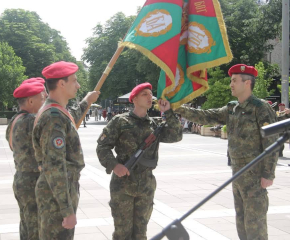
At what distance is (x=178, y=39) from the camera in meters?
4.08

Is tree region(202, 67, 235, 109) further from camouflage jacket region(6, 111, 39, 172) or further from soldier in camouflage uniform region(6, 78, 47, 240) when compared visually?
camouflage jacket region(6, 111, 39, 172)

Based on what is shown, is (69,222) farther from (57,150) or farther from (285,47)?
(285,47)

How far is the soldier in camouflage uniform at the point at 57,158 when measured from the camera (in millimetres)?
2814

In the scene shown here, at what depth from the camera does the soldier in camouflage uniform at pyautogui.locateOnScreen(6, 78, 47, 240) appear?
3.85 meters

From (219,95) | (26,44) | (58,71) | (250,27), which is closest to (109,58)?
(26,44)

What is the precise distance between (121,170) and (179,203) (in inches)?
134

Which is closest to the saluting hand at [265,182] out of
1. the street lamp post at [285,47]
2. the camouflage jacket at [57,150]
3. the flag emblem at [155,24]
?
the flag emblem at [155,24]

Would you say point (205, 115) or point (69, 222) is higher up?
point (205, 115)

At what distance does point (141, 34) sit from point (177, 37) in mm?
365

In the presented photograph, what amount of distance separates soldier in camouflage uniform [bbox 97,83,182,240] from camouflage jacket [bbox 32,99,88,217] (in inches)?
32.4

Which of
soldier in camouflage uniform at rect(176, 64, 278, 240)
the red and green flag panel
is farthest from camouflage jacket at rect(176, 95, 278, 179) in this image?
the red and green flag panel

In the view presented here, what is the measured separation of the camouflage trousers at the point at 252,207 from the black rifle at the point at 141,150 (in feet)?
3.09

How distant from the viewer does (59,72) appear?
310cm

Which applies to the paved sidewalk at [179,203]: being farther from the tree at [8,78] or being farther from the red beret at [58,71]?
the tree at [8,78]
